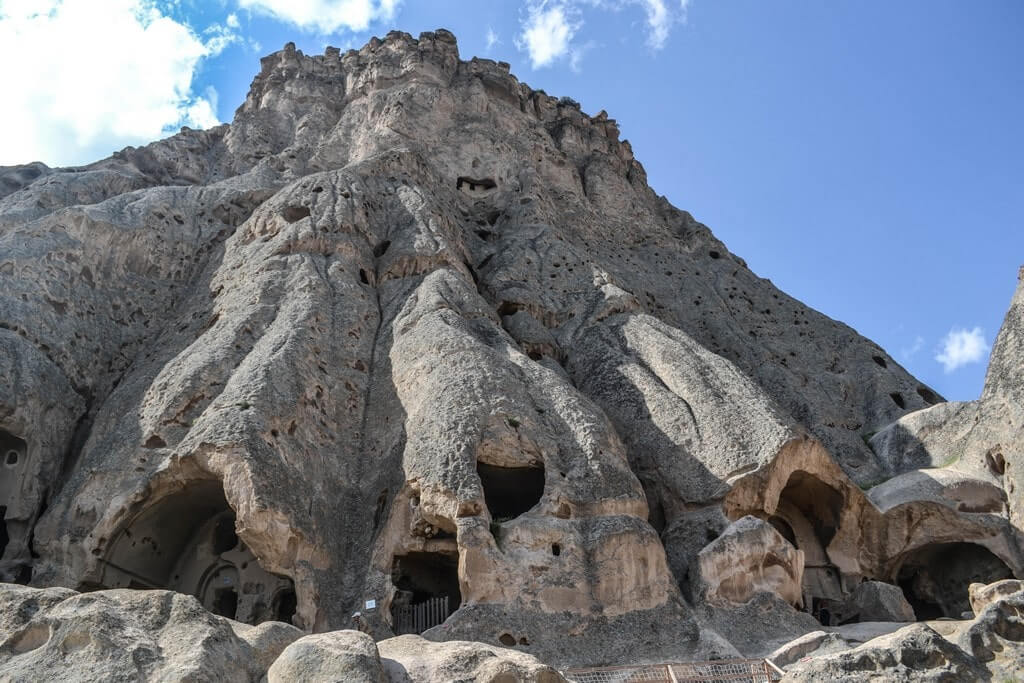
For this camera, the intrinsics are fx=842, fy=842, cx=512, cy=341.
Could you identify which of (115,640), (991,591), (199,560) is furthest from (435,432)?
(991,591)

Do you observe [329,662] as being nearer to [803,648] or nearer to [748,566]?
[803,648]

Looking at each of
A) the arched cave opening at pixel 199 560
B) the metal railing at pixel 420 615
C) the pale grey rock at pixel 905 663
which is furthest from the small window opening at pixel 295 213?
the pale grey rock at pixel 905 663

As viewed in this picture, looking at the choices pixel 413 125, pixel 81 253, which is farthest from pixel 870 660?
pixel 413 125

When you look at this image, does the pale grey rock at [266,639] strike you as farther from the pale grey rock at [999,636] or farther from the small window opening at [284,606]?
the pale grey rock at [999,636]

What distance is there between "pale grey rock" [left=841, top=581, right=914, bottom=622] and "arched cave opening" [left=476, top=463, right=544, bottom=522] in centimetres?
633

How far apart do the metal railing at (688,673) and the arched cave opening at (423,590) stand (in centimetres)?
310

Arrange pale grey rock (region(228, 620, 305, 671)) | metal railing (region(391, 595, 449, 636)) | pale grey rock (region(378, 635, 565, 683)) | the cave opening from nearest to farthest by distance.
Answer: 1. pale grey rock (region(378, 635, 565, 683))
2. pale grey rock (region(228, 620, 305, 671))
3. metal railing (region(391, 595, 449, 636))
4. the cave opening

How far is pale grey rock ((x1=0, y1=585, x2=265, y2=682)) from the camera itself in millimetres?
7211

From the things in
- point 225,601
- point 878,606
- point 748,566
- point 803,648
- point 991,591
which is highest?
point 748,566

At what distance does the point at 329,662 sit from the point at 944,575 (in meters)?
16.3

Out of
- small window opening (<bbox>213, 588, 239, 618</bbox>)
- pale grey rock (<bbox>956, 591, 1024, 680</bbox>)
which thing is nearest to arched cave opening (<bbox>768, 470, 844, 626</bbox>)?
pale grey rock (<bbox>956, 591, 1024, 680</bbox>)

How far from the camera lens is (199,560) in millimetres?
15867

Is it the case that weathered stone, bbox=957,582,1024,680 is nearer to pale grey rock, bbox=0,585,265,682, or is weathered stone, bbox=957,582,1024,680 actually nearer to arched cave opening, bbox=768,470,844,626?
pale grey rock, bbox=0,585,265,682

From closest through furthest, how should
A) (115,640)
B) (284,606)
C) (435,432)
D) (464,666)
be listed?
1. (115,640)
2. (464,666)
3. (284,606)
4. (435,432)
